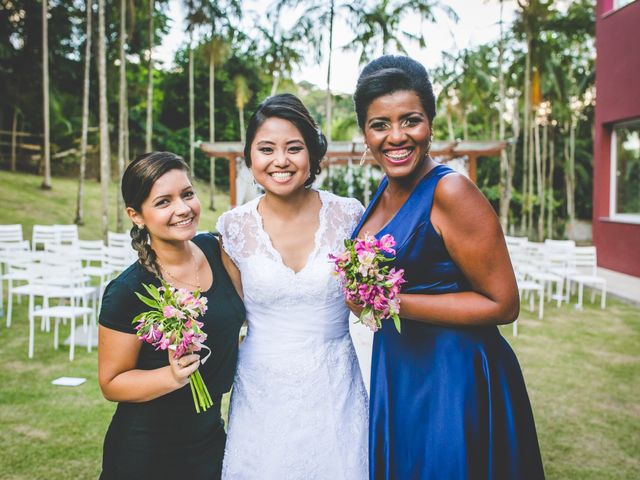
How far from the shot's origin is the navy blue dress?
1.98m

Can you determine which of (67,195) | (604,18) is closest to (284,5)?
(604,18)

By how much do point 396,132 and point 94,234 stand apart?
69.2 ft

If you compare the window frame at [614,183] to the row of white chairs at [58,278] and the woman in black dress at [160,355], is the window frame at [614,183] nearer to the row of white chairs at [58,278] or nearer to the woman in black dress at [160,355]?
the row of white chairs at [58,278]

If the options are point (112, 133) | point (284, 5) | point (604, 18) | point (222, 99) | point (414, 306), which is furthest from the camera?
point (222, 99)

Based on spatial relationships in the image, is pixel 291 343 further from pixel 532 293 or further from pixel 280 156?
pixel 532 293

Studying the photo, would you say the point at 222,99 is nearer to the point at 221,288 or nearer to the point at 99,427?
→ the point at 99,427

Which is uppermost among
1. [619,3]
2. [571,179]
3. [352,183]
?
[619,3]

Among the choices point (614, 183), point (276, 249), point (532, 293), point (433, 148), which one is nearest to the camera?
point (276, 249)

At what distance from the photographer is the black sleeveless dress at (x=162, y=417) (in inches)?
82.8

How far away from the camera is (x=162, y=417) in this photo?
2188 millimetres

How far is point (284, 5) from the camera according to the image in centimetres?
1680

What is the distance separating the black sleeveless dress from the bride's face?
56 cm

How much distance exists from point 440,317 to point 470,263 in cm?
22

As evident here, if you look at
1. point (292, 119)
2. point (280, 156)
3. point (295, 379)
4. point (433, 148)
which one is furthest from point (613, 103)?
point (295, 379)
